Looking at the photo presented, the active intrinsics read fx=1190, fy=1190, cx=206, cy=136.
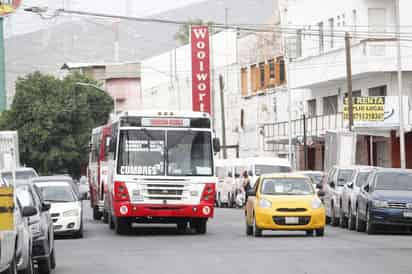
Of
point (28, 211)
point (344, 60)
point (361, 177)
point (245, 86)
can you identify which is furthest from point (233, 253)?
point (245, 86)

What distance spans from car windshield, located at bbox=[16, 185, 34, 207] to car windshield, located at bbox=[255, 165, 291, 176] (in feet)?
125

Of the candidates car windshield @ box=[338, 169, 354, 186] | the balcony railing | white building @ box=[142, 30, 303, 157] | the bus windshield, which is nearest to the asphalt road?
the bus windshield

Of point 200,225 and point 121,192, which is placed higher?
point 121,192

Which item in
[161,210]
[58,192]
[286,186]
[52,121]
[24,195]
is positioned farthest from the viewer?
[52,121]

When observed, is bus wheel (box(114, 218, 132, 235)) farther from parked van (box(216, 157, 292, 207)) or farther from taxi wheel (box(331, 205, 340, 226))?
parked van (box(216, 157, 292, 207))

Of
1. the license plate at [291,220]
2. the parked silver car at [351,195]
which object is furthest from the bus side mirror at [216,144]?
the parked silver car at [351,195]

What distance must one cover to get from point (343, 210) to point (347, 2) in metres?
28.0

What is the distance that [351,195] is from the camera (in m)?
33.8

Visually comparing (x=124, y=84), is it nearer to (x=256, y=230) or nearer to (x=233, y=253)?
(x=256, y=230)

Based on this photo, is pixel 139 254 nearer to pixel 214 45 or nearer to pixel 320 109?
pixel 320 109

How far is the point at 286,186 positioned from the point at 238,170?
105 feet

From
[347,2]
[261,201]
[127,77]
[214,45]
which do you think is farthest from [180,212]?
[127,77]

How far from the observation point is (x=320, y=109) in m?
68.3

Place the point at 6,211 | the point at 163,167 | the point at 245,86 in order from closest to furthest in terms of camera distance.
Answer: the point at 6,211 → the point at 163,167 → the point at 245,86
